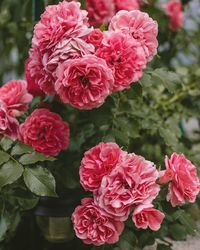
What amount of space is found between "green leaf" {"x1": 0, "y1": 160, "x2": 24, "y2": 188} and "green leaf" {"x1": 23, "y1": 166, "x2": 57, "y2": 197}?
2 cm

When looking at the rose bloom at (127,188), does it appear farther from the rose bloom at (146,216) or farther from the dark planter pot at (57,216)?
the dark planter pot at (57,216)

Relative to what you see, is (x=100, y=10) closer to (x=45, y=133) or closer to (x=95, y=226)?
(x=45, y=133)

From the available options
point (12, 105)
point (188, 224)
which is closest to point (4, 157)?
point (12, 105)

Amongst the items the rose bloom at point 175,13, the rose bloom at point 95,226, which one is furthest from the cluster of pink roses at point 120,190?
the rose bloom at point 175,13

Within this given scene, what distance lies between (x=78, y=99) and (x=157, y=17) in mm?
820

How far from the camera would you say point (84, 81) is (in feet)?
3.33

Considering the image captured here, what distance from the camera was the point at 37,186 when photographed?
39.2 inches

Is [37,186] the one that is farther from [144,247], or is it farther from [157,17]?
[157,17]

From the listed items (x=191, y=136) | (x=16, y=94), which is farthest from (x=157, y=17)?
(x=16, y=94)

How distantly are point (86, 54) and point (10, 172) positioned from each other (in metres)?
0.24

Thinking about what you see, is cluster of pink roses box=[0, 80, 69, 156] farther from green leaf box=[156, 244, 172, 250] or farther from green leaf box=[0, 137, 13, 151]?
green leaf box=[156, 244, 172, 250]

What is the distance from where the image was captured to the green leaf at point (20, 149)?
1035 millimetres

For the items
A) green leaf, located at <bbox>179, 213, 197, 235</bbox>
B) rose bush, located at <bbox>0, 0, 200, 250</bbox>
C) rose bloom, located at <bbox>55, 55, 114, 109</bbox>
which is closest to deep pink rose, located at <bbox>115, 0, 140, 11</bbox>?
rose bush, located at <bbox>0, 0, 200, 250</bbox>

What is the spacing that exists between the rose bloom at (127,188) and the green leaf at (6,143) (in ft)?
0.63
